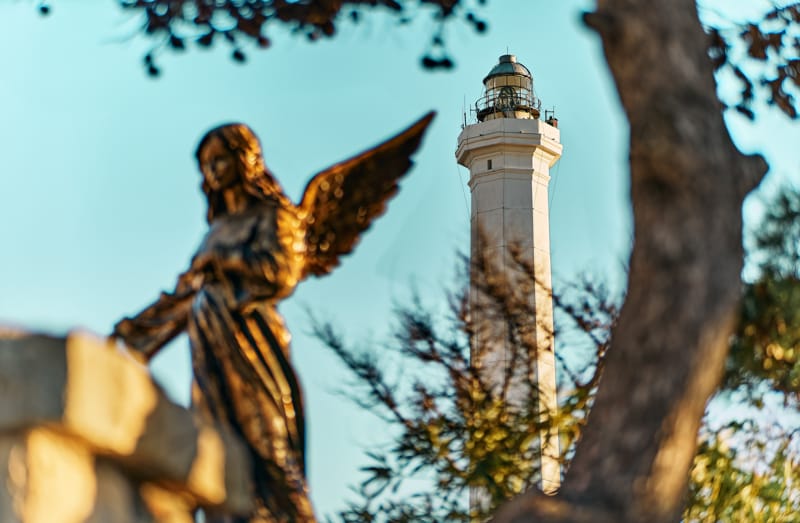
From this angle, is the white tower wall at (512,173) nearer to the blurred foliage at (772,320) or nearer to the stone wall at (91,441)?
the blurred foliage at (772,320)

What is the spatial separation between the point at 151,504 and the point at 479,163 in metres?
23.0

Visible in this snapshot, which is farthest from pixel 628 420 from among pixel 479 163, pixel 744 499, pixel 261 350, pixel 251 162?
pixel 479 163

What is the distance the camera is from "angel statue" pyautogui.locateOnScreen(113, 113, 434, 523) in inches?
204

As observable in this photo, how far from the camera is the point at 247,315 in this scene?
5.41m

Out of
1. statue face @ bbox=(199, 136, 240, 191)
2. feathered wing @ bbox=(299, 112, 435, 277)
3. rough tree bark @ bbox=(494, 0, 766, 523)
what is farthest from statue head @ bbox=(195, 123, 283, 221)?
rough tree bark @ bbox=(494, 0, 766, 523)

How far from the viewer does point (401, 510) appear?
8570 mm

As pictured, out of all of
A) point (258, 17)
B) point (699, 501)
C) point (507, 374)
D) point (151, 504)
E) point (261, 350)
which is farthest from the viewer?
point (507, 374)

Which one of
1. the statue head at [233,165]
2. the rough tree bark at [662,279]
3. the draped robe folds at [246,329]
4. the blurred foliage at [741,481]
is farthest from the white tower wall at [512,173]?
the rough tree bark at [662,279]

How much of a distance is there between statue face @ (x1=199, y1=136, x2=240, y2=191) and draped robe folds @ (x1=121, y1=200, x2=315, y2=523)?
0.51 feet

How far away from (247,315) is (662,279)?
1792 millimetres

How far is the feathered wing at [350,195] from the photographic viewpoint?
19.7 feet

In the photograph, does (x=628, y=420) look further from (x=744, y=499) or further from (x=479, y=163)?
(x=479, y=163)

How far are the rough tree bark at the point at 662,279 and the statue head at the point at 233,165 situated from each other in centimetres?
161

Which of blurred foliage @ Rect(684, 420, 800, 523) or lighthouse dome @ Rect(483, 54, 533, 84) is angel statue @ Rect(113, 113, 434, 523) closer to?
blurred foliage @ Rect(684, 420, 800, 523)
